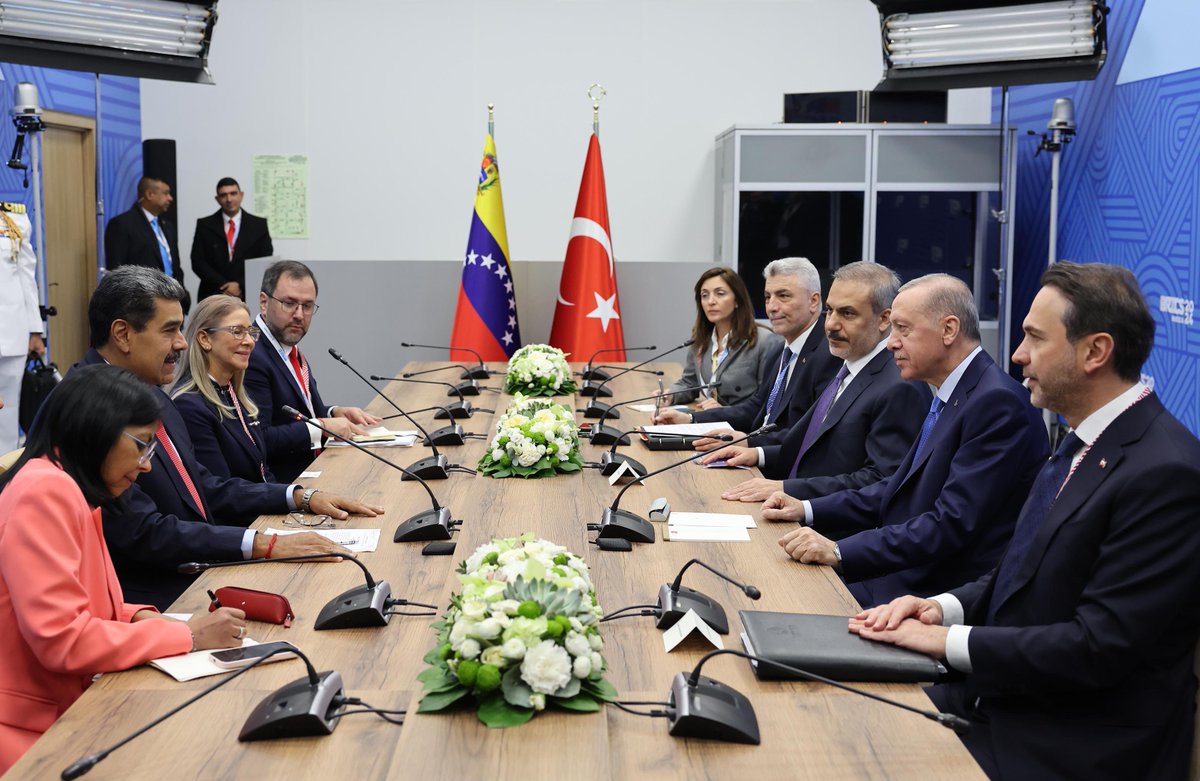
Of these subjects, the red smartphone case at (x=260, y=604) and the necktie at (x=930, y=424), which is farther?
the necktie at (x=930, y=424)

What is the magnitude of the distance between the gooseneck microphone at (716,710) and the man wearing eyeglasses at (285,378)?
261 centimetres

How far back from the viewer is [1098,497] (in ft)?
6.37

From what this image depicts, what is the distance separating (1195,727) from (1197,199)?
380cm

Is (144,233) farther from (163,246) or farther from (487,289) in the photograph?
(487,289)

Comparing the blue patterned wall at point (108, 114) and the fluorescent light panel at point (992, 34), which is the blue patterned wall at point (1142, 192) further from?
the blue patterned wall at point (108, 114)

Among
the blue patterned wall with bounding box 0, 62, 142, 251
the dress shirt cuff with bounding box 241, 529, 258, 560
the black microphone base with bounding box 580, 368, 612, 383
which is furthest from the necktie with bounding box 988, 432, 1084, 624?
the blue patterned wall with bounding box 0, 62, 142, 251

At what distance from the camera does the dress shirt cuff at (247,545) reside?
2545 mm

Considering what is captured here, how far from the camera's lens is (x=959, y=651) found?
1968mm

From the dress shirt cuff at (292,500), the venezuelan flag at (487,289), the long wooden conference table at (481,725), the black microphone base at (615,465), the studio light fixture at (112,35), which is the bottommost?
the long wooden conference table at (481,725)

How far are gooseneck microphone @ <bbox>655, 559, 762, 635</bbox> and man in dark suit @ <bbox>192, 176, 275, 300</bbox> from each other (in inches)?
257

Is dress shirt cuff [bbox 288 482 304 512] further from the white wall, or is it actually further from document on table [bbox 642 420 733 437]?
the white wall

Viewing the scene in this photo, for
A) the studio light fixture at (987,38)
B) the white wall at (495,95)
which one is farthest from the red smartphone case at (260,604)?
the white wall at (495,95)

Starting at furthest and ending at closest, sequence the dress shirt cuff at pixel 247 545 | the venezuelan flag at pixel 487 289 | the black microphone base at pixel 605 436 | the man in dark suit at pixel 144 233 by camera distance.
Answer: the man in dark suit at pixel 144 233 → the venezuelan flag at pixel 487 289 → the black microphone base at pixel 605 436 → the dress shirt cuff at pixel 247 545

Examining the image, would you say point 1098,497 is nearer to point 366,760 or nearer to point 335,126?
point 366,760
